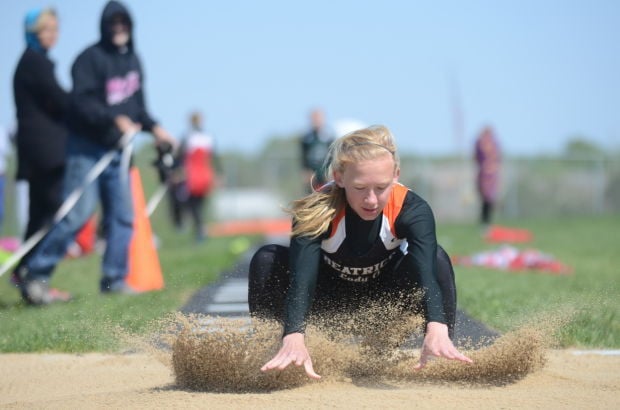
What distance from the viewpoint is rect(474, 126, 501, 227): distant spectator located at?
18438 millimetres

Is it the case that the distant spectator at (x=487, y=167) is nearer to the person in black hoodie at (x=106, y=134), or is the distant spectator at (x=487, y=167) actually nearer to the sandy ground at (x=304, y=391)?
the person in black hoodie at (x=106, y=134)

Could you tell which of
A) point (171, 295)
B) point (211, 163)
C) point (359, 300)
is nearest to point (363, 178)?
point (359, 300)

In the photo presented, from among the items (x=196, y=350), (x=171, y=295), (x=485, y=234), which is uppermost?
(x=196, y=350)

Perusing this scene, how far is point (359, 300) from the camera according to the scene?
466 cm

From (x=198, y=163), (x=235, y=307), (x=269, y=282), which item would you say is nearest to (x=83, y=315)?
(x=235, y=307)

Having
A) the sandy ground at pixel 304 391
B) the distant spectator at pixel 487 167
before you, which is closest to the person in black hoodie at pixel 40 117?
the sandy ground at pixel 304 391

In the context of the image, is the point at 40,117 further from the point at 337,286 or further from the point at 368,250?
the point at 368,250

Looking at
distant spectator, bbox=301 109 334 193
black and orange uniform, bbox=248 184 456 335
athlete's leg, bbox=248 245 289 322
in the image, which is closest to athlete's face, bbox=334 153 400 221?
black and orange uniform, bbox=248 184 456 335

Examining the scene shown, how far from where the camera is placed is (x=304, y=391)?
4.11m

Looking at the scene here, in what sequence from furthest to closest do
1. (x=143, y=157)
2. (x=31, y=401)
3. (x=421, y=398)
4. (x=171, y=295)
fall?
(x=143, y=157)
(x=171, y=295)
(x=31, y=401)
(x=421, y=398)

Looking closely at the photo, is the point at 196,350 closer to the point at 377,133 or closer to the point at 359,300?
the point at 359,300

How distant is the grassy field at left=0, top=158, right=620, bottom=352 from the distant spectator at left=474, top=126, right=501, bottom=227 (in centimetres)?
571

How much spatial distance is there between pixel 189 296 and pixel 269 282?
10.4ft

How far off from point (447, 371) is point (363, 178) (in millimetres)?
1076
